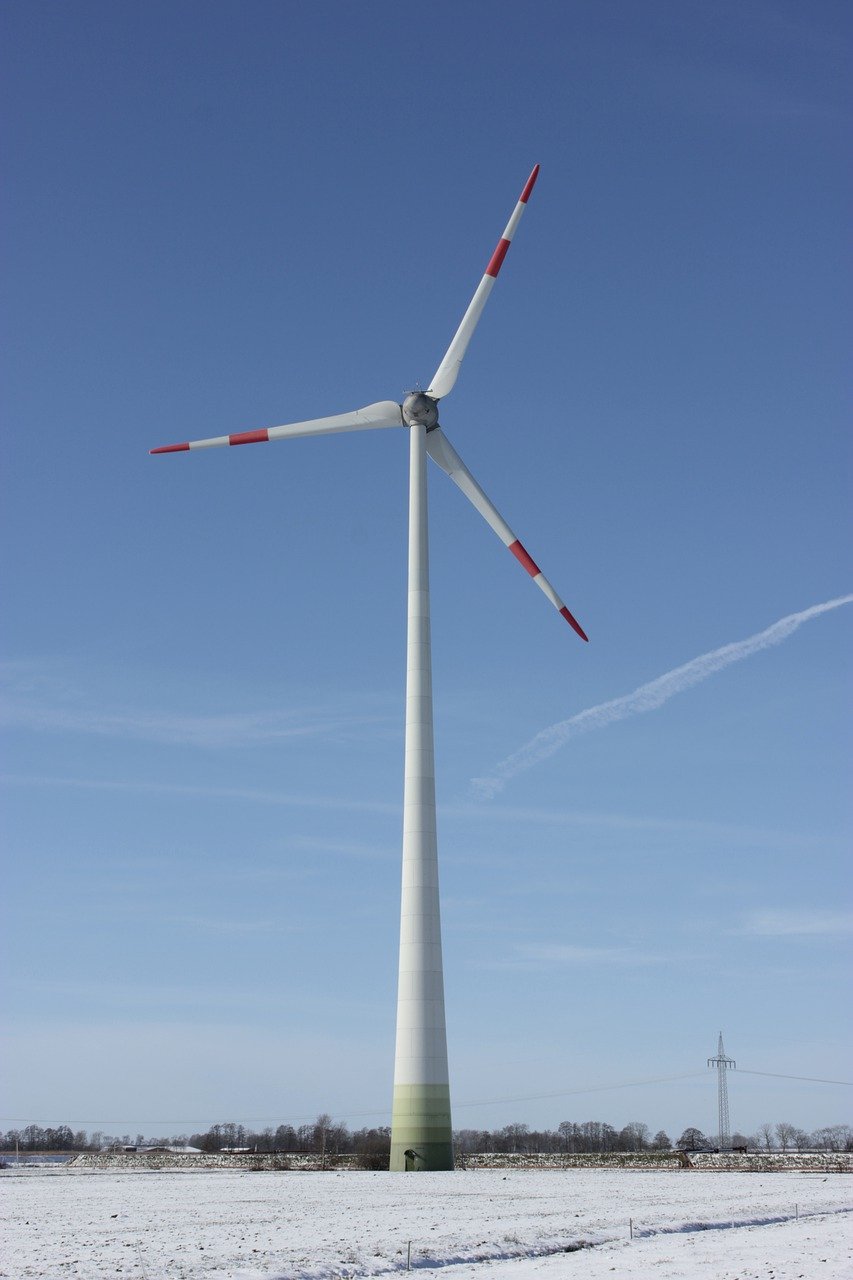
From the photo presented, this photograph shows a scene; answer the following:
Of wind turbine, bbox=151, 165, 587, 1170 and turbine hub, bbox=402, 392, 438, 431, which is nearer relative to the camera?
wind turbine, bbox=151, 165, 587, 1170

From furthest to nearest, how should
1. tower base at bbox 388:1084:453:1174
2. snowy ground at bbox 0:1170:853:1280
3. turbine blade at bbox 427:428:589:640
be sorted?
turbine blade at bbox 427:428:589:640, tower base at bbox 388:1084:453:1174, snowy ground at bbox 0:1170:853:1280

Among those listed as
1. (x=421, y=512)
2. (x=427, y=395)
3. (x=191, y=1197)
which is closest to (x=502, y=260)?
(x=427, y=395)

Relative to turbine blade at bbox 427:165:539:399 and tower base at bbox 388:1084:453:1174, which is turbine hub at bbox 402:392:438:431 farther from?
tower base at bbox 388:1084:453:1174

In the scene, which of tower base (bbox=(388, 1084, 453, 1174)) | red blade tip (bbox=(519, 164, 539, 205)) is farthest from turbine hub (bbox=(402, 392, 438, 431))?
tower base (bbox=(388, 1084, 453, 1174))

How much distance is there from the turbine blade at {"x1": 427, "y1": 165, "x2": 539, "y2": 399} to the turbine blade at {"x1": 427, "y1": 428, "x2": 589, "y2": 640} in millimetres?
3547

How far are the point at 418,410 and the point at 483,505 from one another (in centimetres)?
737

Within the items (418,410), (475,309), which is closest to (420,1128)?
(418,410)

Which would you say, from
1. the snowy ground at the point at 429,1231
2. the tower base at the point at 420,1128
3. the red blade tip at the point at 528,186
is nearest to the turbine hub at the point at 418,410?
the red blade tip at the point at 528,186

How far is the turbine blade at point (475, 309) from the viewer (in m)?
80.5

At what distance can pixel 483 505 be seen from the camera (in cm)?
8062

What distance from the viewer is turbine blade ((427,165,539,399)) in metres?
80.5

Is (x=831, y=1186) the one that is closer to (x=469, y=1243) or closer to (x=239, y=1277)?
(x=469, y=1243)

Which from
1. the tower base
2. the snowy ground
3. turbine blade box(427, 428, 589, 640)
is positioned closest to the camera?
the snowy ground

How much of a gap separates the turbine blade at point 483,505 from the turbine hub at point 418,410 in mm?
1159
